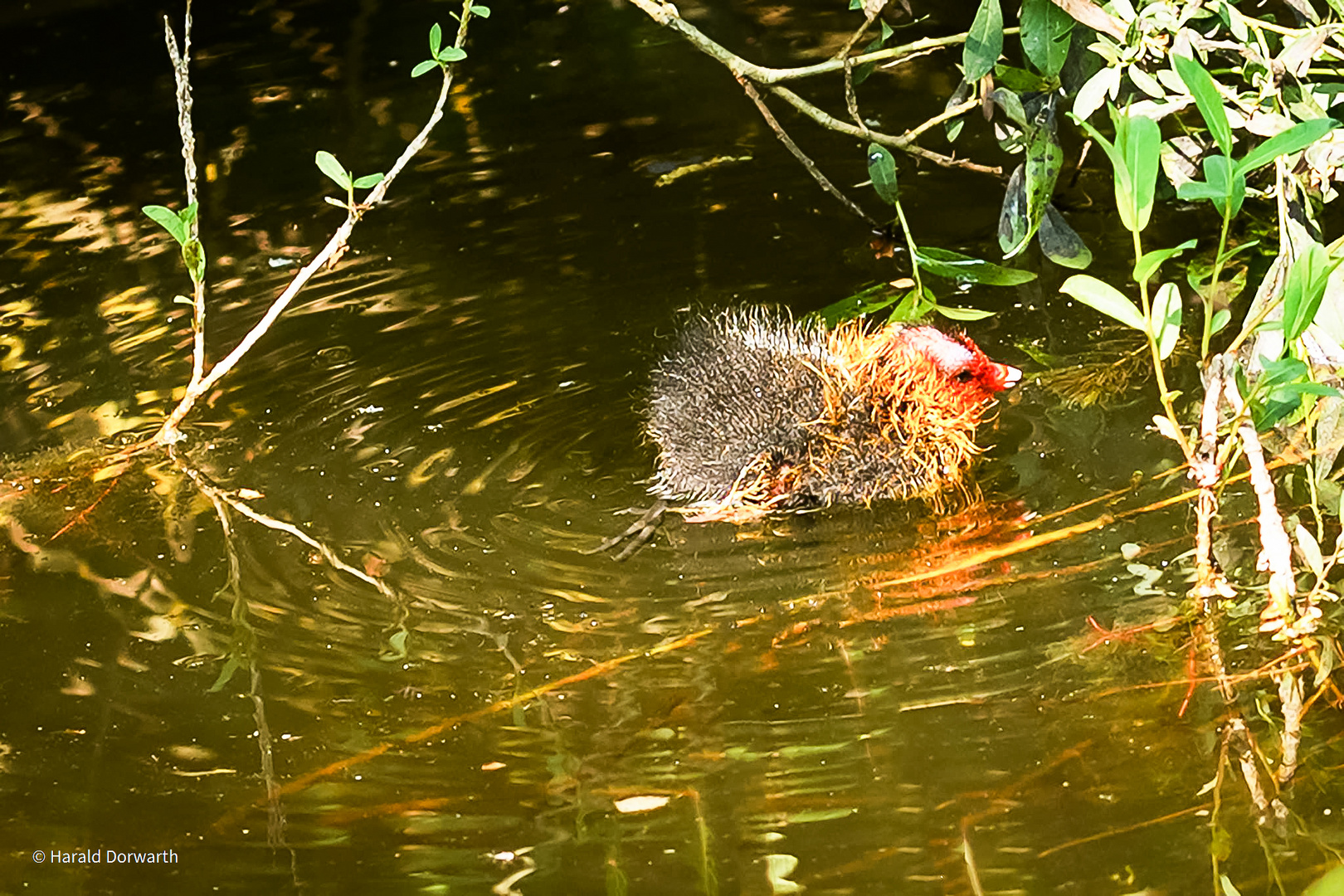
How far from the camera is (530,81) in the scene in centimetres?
586

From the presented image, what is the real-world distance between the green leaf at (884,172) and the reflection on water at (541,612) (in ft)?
1.68

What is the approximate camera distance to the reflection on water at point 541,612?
2.04 metres

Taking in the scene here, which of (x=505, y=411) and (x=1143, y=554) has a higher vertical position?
(x=505, y=411)

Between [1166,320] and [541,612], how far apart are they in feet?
3.76

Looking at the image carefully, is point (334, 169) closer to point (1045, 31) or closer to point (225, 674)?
point (225, 674)

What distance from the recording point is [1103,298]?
2148mm

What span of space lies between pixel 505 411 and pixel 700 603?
1.00 m

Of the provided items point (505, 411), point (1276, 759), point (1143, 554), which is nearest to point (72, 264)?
point (505, 411)

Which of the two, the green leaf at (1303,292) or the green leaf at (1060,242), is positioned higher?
the green leaf at (1060,242)

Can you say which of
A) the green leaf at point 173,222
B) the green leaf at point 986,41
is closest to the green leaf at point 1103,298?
the green leaf at point 986,41

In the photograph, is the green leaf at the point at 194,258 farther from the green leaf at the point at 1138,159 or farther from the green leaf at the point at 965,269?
Answer: the green leaf at the point at 1138,159

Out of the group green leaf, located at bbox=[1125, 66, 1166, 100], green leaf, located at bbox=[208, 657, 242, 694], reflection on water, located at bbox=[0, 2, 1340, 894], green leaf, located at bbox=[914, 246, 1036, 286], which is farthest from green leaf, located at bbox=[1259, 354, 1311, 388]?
green leaf, located at bbox=[208, 657, 242, 694]

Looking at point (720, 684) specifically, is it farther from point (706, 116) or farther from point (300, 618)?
point (706, 116)

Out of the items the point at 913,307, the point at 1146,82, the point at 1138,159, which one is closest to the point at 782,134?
the point at 913,307
